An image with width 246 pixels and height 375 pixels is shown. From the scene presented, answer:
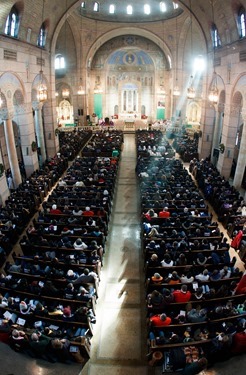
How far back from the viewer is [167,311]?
8.45 meters

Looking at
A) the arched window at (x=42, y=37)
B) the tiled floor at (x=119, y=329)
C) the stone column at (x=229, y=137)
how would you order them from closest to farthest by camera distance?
1. the tiled floor at (x=119, y=329)
2. the stone column at (x=229, y=137)
3. the arched window at (x=42, y=37)

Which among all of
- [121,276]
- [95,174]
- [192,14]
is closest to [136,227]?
[121,276]

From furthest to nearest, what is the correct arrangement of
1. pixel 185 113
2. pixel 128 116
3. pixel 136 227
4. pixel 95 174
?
pixel 128 116
pixel 185 113
pixel 95 174
pixel 136 227

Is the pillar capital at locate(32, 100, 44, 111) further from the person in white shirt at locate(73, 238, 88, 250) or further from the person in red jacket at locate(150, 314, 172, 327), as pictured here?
the person in red jacket at locate(150, 314, 172, 327)

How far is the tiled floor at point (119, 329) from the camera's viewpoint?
746 cm

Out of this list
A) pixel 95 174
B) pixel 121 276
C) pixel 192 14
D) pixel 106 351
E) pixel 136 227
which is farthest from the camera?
pixel 192 14

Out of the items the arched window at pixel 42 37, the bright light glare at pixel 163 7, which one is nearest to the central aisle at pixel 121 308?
the arched window at pixel 42 37

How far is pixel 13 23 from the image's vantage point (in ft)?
58.4

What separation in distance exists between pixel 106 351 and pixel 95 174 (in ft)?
37.9

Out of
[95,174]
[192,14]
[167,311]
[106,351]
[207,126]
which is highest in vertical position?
[192,14]

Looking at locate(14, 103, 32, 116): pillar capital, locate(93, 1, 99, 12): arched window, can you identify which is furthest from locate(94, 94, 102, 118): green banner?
locate(14, 103, 32, 116): pillar capital

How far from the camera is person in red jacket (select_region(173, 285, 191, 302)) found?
850cm

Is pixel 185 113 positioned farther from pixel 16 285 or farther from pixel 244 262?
pixel 16 285

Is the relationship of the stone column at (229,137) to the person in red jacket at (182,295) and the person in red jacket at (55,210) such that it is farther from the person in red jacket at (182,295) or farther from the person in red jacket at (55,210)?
the person in red jacket at (182,295)
